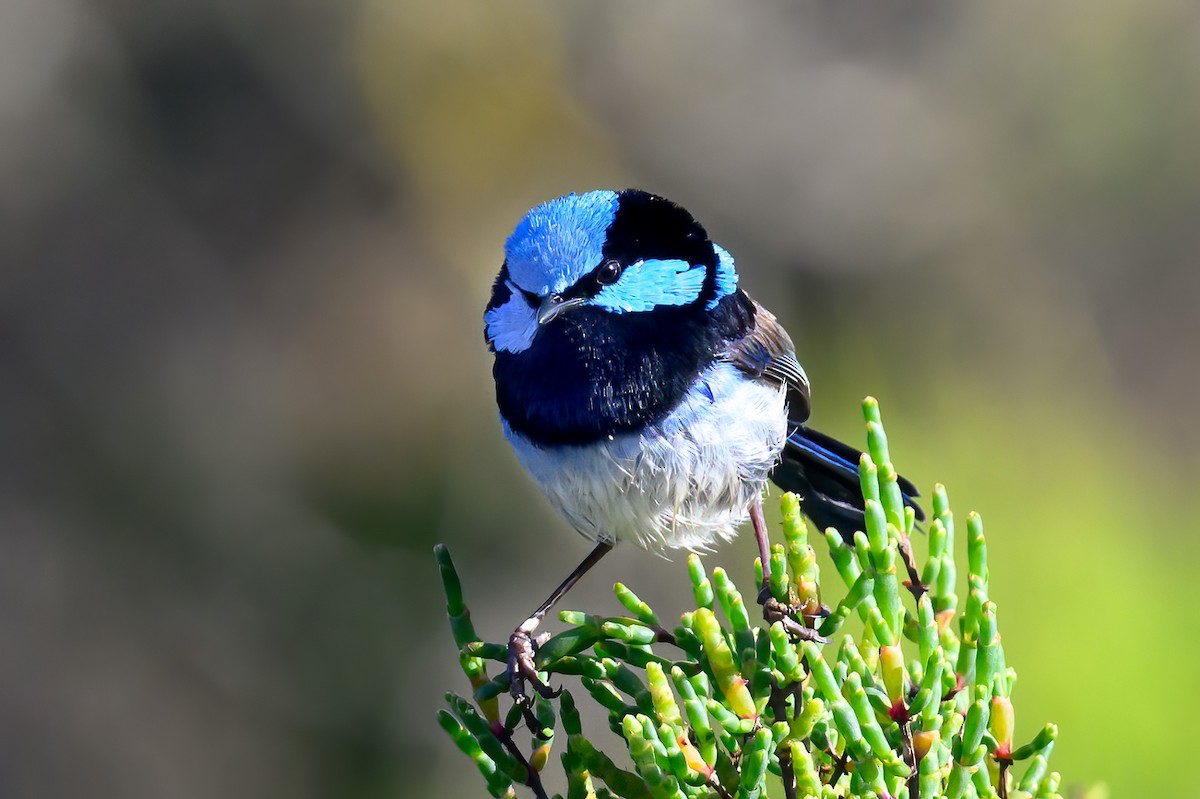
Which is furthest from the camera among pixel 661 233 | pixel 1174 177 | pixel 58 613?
pixel 1174 177

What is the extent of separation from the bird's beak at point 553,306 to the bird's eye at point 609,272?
7cm

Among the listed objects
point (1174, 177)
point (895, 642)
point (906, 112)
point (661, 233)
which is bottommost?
point (895, 642)

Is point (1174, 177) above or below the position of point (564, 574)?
above

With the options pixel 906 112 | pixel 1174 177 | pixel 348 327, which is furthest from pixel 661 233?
pixel 1174 177

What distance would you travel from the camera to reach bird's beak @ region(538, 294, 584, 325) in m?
2.13

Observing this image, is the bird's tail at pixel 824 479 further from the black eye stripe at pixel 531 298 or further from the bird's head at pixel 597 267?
the black eye stripe at pixel 531 298

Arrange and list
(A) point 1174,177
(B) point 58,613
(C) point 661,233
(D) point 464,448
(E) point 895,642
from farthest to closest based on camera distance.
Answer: (A) point 1174,177 → (B) point 58,613 → (D) point 464,448 → (C) point 661,233 → (E) point 895,642

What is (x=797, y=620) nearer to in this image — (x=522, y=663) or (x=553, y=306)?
(x=522, y=663)

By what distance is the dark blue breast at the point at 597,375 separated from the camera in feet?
7.22

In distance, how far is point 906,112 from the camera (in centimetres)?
543

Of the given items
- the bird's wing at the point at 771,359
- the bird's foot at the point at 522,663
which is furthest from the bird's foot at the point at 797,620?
the bird's wing at the point at 771,359

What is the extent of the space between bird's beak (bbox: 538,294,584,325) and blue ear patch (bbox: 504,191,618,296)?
2cm

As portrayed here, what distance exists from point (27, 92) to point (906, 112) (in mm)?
3851

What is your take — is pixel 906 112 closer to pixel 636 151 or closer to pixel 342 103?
pixel 636 151
